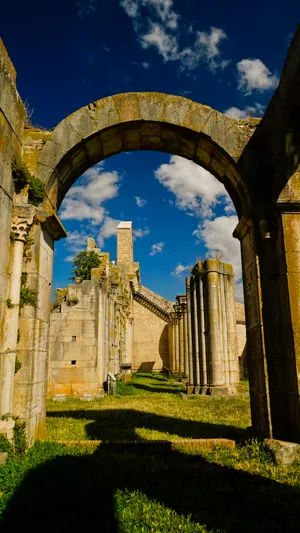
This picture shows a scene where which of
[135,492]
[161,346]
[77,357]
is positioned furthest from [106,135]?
[161,346]

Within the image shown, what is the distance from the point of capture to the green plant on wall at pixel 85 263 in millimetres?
30312

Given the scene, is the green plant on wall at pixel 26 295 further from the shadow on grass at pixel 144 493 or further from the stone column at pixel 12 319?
the shadow on grass at pixel 144 493

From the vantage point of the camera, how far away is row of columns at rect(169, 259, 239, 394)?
13844 mm

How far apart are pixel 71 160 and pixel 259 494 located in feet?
17.2

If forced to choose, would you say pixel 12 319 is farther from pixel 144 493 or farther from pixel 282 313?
pixel 282 313

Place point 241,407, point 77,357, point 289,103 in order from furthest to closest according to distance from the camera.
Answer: point 77,357, point 241,407, point 289,103

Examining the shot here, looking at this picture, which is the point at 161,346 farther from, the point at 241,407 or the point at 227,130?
the point at 227,130

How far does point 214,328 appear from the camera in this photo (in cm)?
1416

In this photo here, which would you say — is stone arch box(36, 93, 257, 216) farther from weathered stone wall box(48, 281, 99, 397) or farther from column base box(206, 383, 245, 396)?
column base box(206, 383, 245, 396)

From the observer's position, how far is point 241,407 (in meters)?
10.4

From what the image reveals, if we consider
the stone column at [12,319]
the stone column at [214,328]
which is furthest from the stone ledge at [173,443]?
the stone column at [214,328]

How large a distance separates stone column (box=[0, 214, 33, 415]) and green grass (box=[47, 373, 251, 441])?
1.51 m


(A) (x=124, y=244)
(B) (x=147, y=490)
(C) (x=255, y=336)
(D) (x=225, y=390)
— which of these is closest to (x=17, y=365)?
(B) (x=147, y=490)

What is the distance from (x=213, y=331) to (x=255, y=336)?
8565mm
